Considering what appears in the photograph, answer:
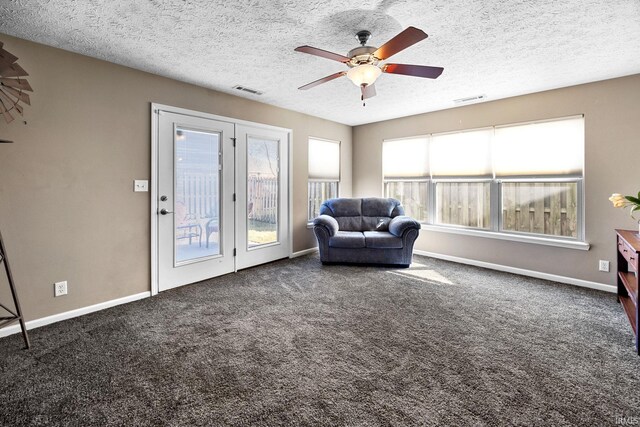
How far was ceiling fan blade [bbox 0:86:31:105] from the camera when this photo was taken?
2.40 metres

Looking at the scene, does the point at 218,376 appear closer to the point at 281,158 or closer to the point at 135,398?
the point at 135,398

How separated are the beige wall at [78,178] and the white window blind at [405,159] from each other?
11.7ft

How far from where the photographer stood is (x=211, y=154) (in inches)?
154

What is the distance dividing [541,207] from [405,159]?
86.3 inches

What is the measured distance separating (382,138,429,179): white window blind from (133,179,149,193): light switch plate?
4011 millimetres

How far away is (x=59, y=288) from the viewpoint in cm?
278

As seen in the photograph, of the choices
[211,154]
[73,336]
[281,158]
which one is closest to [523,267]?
[281,158]

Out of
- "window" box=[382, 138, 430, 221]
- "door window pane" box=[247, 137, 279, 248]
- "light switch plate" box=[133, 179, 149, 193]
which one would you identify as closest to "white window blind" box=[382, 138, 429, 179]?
"window" box=[382, 138, 430, 221]

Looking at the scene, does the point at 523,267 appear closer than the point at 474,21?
No

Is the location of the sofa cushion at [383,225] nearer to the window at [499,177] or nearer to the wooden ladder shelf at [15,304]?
the window at [499,177]

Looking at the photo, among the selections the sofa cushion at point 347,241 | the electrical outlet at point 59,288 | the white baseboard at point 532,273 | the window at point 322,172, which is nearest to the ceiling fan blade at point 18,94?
the electrical outlet at point 59,288

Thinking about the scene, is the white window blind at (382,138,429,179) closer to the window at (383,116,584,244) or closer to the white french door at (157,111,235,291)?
the window at (383,116,584,244)

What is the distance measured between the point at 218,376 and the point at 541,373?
210 cm

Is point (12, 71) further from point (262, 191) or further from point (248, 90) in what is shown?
point (262, 191)
